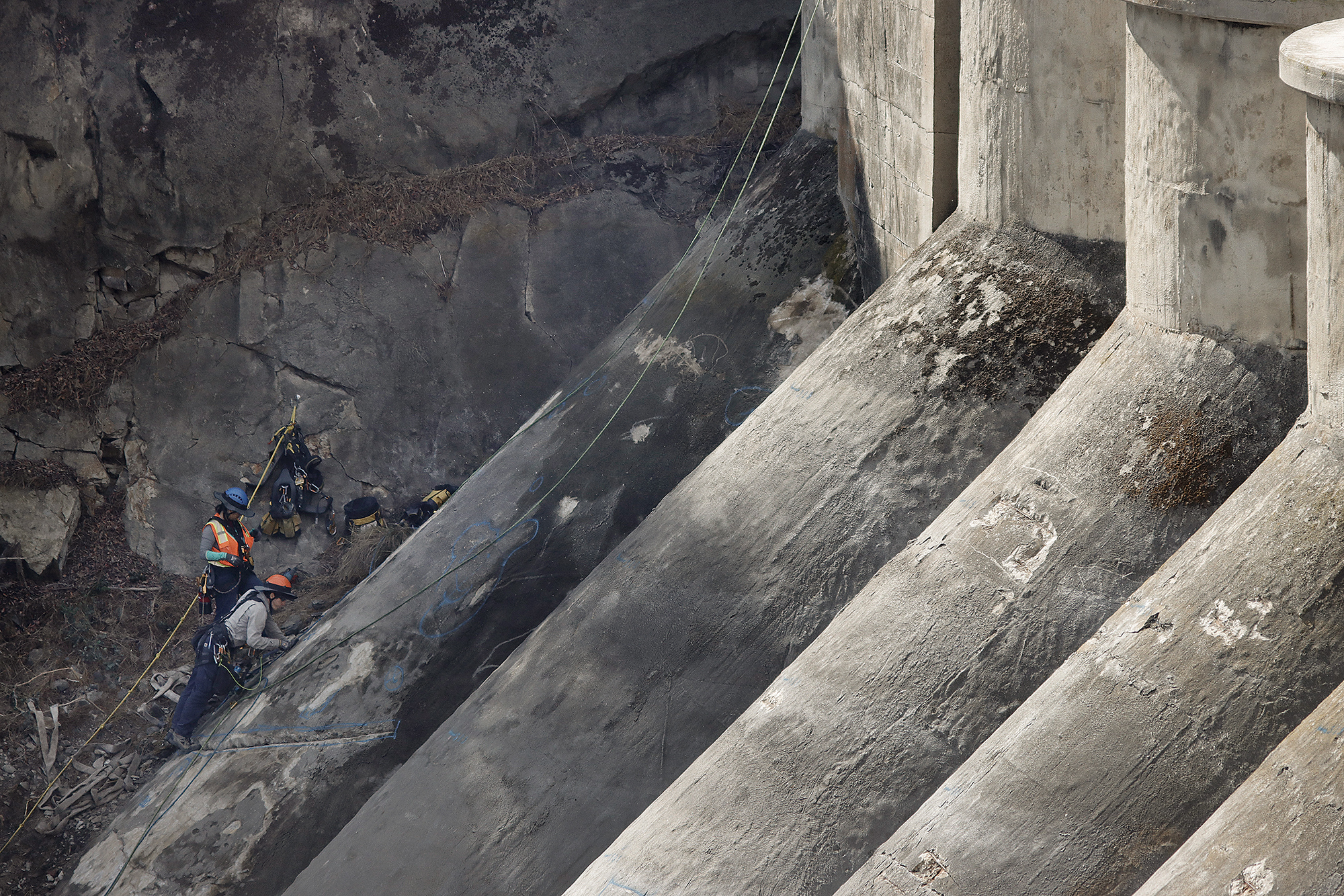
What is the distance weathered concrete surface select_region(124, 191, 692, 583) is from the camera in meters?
10.1

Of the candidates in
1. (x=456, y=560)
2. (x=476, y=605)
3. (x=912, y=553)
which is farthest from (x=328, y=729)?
(x=912, y=553)

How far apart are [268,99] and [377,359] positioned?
96.1 inches

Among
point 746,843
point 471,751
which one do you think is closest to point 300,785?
point 471,751

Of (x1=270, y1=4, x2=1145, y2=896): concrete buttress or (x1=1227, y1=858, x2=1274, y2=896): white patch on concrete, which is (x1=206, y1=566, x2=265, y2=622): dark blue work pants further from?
(x1=1227, y1=858, x2=1274, y2=896): white patch on concrete

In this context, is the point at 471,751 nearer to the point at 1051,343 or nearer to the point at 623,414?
the point at 623,414

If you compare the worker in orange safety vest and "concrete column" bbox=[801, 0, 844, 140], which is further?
the worker in orange safety vest

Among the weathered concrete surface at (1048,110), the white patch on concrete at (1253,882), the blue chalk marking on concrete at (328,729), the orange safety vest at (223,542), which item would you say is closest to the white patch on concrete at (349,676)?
the blue chalk marking on concrete at (328,729)

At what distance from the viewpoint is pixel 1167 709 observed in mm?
3260

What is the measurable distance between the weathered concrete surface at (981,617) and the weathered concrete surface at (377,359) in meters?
6.26

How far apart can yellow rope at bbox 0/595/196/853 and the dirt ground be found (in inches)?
0.8

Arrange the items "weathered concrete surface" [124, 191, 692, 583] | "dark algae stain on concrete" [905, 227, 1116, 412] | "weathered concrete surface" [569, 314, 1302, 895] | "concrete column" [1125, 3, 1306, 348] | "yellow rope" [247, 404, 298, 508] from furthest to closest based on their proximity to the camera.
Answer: "weathered concrete surface" [124, 191, 692, 583], "yellow rope" [247, 404, 298, 508], "dark algae stain on concrete" [905, 227, 1116, 412], "weathered concrete surface" [569, 314, 1302, 895], "concrete column" [1125, 3, 1306, 348]

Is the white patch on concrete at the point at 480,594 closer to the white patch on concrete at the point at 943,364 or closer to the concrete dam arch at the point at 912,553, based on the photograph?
the concrete dam arch at the point at 912,553

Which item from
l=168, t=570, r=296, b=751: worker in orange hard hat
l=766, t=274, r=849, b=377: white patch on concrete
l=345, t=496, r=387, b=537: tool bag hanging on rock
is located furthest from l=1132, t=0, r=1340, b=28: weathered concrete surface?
l=345, t=496, r=387, b=537: tool bag hanging on rock

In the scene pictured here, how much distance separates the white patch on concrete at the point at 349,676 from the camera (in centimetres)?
686
